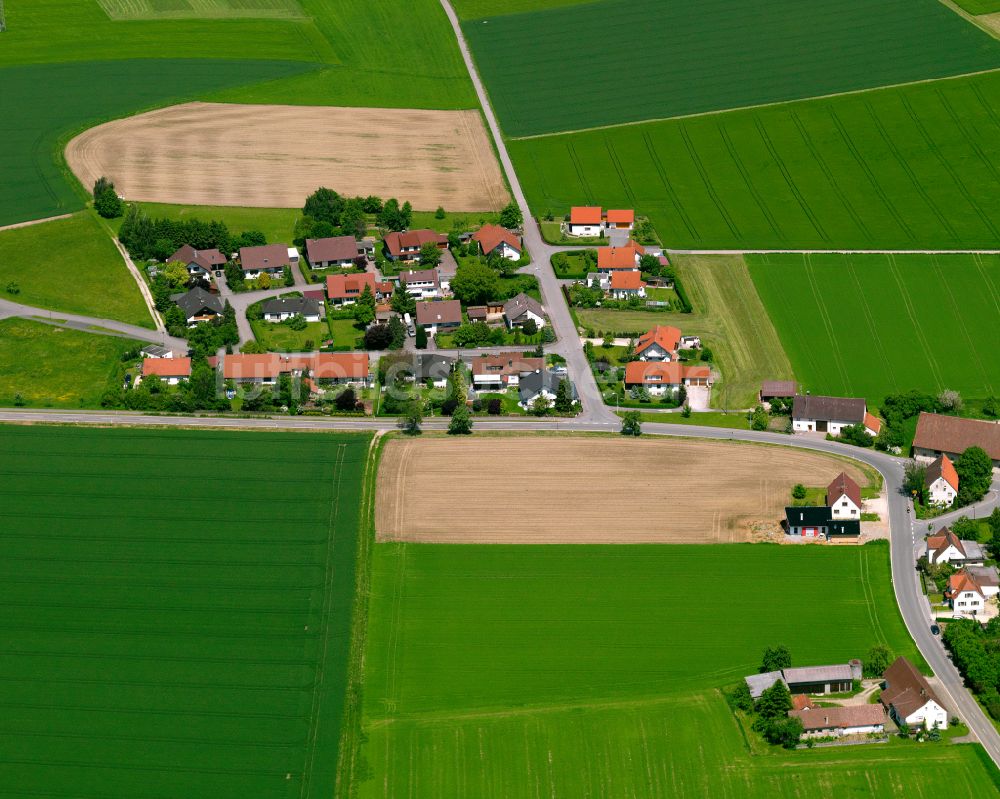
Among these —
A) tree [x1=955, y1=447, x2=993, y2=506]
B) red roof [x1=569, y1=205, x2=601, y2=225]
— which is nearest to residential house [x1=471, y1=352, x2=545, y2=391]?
red roof [x1=569, y1=205, x2=601, y2=225]

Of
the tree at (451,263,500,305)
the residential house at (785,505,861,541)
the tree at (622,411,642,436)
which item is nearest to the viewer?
the residential house at (785,505,861,541)

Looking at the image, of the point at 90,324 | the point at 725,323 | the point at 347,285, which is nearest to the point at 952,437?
the point at 725,323

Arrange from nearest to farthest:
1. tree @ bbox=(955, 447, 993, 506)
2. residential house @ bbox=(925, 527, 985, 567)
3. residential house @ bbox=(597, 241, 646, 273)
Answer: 1. residential house @ bbox=(925, 527, 985, 567)
2. tree @ bbox=(955, 447, 993, 506)
3. residential house @ bbox=(597, 241, 646, 273)

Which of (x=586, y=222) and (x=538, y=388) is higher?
(x=538, y=388)

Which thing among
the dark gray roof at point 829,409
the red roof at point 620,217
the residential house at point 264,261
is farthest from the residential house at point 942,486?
the residential house at point 264,261

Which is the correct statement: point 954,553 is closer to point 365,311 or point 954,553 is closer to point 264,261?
point 365,311

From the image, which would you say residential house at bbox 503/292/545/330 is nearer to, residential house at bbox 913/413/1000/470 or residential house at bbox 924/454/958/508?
residential house at bbox 913/413/1000/470
